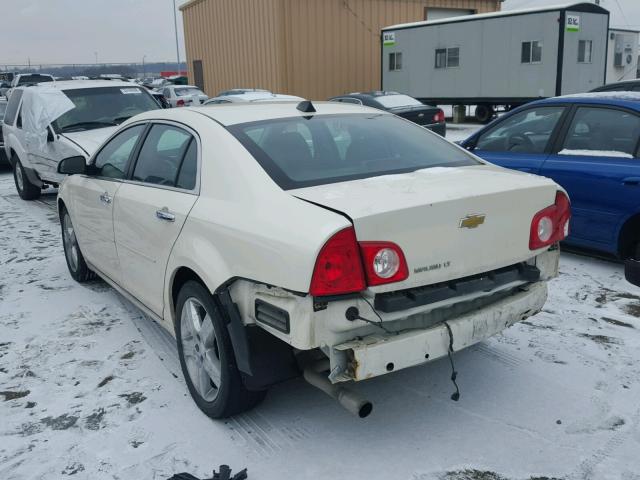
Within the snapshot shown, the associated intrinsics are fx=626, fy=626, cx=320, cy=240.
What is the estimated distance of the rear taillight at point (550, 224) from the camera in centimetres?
308

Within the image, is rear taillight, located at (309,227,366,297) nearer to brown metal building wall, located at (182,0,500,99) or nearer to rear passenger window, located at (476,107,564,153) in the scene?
rear passenger window, located at (476,107,564,153)

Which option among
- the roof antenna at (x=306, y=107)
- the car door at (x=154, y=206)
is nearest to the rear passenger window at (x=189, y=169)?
the car door at (x=154, y=206)

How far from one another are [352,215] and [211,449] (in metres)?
1.34

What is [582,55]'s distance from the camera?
18.3m

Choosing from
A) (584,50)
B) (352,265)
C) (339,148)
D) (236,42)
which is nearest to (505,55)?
(584,50)

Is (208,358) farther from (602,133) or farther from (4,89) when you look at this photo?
(4,89)

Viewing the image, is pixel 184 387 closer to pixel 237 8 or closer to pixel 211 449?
pixel 211 449

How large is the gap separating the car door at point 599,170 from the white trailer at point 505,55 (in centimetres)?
1352

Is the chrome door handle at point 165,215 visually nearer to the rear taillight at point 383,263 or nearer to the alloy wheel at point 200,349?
the alloy wheel at point 200,349

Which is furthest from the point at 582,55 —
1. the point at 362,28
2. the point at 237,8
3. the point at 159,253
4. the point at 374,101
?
the point at 159,253

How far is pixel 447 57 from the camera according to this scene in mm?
20969

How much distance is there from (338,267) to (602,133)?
3.90 meters

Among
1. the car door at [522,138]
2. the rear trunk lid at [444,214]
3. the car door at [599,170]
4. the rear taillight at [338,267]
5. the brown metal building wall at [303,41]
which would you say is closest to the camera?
the rear taillight at [338,267]

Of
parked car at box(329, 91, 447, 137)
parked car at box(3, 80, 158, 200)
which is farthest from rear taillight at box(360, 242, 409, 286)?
parked car at box(329, 91, 447, 137)
